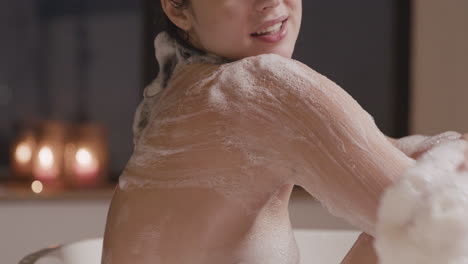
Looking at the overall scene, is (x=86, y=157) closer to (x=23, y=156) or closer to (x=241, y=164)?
(x=23, y=156)

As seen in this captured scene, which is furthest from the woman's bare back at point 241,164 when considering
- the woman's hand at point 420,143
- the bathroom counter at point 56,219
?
the bathroom counter at point 56,219

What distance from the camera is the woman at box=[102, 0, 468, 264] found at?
62cm

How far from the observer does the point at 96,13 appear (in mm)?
2350

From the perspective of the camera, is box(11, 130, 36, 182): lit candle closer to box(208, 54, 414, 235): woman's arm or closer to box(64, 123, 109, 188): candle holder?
box(64, 123, 109, 188): candle holder

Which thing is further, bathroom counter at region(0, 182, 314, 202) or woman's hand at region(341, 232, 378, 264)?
bathroom counter at region(0, 182, 314, 202)

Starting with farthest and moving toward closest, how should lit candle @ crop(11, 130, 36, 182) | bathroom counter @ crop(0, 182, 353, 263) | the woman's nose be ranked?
lit candle @ crop(11, 130, 36, 182), bathroom counter @ crop(0, 182, 353, 263), the woman's nose

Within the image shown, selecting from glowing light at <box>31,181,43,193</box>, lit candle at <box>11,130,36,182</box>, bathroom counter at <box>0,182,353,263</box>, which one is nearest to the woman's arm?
bathroom counter at <box>0,182,353,263</box>

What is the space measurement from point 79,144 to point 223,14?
1.68 m

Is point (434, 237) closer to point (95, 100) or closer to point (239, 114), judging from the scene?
point (239, 114)

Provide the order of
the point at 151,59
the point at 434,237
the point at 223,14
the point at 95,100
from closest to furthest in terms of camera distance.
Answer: the point at 434,237 → the point at 223,14 → the point at 151,59 → the point at 95,100

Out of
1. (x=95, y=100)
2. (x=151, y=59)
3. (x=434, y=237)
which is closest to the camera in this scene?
(x=434, y=237)

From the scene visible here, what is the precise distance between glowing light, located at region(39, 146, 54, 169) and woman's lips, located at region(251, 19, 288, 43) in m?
1.63

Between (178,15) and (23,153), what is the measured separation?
65.2 inches

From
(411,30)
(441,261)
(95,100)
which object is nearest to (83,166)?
(95,100)
